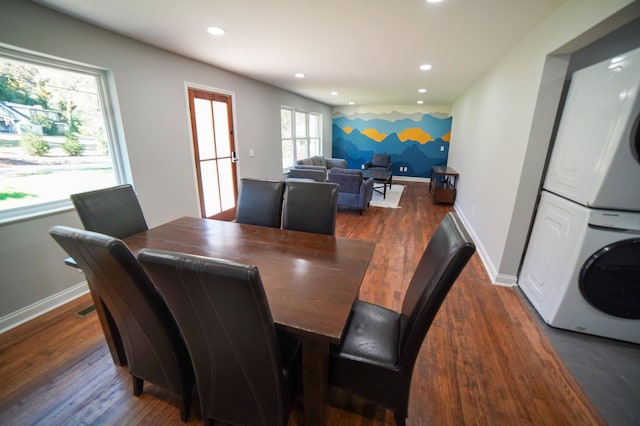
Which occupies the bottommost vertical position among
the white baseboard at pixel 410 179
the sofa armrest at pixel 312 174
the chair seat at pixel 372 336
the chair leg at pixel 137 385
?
the chair leg at pixel 137 385

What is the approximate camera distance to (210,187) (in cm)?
386

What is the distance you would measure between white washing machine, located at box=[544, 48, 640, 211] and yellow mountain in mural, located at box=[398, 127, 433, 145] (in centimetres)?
635

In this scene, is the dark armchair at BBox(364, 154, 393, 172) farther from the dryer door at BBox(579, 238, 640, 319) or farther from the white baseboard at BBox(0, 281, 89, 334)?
the white baseboard at BBox(0, 281, 89, 334)

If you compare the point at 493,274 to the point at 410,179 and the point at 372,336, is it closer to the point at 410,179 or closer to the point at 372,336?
the point at 372,336

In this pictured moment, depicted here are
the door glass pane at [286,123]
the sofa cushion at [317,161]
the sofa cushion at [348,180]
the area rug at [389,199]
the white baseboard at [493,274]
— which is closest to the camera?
the white baseboard at [493,274]

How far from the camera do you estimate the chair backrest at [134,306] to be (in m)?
0.92

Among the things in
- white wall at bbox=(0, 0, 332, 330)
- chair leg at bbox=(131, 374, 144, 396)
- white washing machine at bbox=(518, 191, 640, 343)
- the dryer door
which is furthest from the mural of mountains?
chair leg at bbox=(131, 374, 144, 396)

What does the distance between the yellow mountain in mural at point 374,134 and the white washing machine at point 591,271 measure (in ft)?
22.2

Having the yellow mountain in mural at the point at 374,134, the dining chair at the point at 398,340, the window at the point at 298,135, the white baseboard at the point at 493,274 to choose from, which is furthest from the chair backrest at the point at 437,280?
the yellow mountain in mural at the point at 374,134

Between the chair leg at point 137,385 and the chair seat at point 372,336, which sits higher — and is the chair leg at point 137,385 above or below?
below

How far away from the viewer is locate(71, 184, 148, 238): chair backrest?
159 cm

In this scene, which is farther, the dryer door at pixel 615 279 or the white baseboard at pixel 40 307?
the white baseboard at pixel 40 307

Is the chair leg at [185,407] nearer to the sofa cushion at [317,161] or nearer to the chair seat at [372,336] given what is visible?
the chair seat at [372,336]

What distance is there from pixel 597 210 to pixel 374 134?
7.31m
